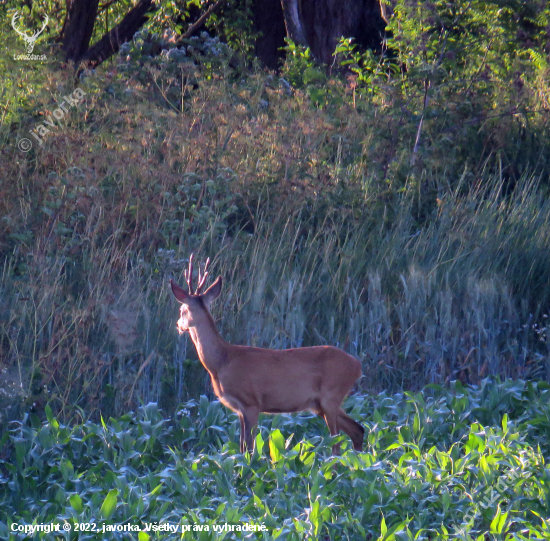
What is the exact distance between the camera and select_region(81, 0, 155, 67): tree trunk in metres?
12.5

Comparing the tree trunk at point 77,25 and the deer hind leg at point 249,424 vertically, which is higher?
the tree trunk at point 77,25

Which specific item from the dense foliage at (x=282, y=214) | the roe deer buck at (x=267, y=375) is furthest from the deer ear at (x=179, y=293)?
the dense foliage at (x=282, y=214)

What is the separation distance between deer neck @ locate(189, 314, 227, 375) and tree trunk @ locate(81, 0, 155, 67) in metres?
8.58

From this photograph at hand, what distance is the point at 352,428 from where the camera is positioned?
186 inches

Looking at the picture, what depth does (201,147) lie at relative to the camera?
8.34 m

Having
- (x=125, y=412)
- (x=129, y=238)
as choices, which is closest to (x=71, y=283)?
(x=129, y=238)

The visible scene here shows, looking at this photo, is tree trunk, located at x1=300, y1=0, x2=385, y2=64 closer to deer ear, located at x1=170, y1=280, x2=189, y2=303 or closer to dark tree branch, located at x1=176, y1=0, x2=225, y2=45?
dark tree branch, located at x1=176, y1=0, x2=225, y2=45

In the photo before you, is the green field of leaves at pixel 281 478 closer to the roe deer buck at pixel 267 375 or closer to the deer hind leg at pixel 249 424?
the deer hind leg at pixel 249 424

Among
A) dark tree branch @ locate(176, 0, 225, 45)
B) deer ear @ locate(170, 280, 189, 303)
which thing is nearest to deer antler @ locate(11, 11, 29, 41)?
dark tree branch @ locate(176, 0, 225, 45)

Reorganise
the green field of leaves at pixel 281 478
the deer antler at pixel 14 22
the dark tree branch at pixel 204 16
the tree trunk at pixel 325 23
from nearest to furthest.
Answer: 1. the green field of leaves at pixel 281 478
2. the deer antler at pixel 14 22
3. the dark tree branch at pixel 204 16
4. the tree trunk at pixel 325 23

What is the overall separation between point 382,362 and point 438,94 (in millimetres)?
4611

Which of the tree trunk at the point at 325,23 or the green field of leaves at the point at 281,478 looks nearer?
the green field of leaves at the point at 281,478

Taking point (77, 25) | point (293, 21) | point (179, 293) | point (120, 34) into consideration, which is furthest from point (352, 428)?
point (120, 34)

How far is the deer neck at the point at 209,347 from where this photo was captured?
4.67m
